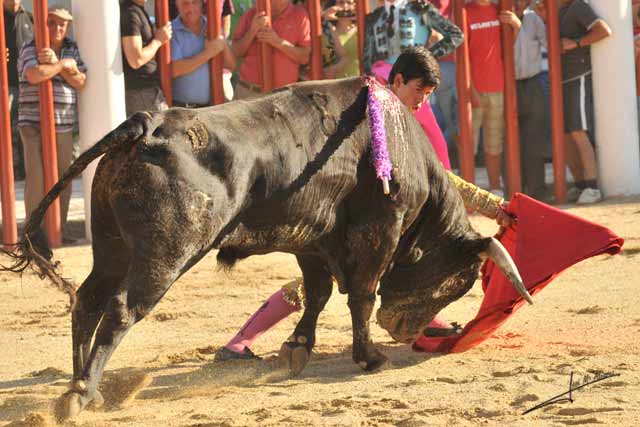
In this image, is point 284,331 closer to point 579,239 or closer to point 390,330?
point 390,330

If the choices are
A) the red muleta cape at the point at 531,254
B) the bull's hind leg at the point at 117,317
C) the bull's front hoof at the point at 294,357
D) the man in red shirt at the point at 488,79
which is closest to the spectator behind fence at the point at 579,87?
the man in red shirt at the point at 488,79

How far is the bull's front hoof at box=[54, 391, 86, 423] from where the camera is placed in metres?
4.64

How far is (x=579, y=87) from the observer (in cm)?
1079

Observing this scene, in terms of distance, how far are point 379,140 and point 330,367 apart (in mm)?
1059

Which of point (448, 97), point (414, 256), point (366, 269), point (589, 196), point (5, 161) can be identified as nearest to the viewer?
point (366, 269)

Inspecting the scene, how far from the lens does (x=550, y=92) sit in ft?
35.3

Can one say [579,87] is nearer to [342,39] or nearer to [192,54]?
[342,39]

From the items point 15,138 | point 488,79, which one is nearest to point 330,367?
point 488,79

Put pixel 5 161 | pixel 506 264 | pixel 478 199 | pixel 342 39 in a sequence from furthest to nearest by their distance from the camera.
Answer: pixel 342 39 < pixel 5 161 < pixel 478 199 < pixel 506 264

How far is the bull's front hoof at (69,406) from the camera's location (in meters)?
4.64

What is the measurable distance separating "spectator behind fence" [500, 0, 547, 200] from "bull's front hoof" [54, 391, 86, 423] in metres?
6.63

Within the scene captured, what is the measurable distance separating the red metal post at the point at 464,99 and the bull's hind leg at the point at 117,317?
603 cm

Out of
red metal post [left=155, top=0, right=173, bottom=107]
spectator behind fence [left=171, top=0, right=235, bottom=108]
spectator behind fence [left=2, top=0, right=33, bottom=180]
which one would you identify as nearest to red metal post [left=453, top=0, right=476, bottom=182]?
spectator behind fence [left=171, top=0, right=235, bottom=108]

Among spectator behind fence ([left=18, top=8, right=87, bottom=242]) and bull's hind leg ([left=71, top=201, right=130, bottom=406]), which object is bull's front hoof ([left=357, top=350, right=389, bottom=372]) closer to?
bull's hind leg ([left=71, top=201, right=130, bottom=406])
